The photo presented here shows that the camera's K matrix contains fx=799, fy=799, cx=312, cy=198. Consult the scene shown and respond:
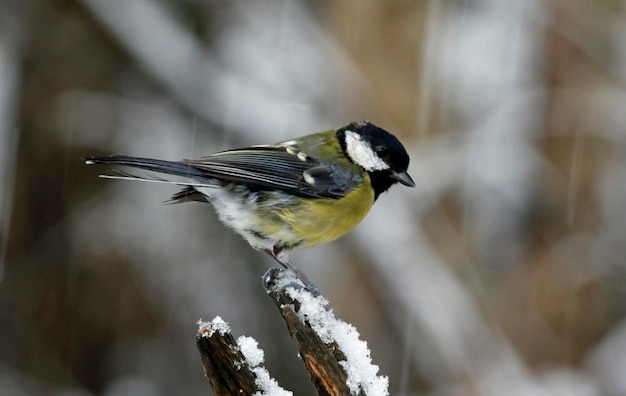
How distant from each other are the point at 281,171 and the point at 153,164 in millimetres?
681

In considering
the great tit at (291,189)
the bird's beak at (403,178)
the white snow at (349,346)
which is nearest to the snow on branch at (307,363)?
the white snow at (349,346)

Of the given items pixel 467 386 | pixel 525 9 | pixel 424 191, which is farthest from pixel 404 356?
pixel 525 9

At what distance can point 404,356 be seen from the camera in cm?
607

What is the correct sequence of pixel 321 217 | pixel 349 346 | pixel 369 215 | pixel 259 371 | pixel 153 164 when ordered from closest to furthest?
pixel 259 371 → pixel 349 346 → pixel 153 164 → pixel 321 217 → pixel 369 215

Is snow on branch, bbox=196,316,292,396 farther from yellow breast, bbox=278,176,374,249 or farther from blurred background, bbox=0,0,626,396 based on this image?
blurred background, bbox=0,0,626,396

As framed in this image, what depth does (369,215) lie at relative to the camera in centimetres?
554

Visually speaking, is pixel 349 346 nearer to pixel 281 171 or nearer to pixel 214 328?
pixel 214 328

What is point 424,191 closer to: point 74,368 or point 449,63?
point 449,63

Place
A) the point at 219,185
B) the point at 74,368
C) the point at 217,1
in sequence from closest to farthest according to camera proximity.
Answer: the point at 219,185, the point at 74,368, the point at 217,1

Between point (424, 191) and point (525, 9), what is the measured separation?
1893 mm

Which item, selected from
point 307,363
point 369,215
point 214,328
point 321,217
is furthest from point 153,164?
point 369,215

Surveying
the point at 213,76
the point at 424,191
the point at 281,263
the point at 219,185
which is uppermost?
the point at 213,76

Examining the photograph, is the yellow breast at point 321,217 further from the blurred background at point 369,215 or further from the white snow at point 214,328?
the blurred background at point 369,215

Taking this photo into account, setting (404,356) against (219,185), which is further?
(404,356)
